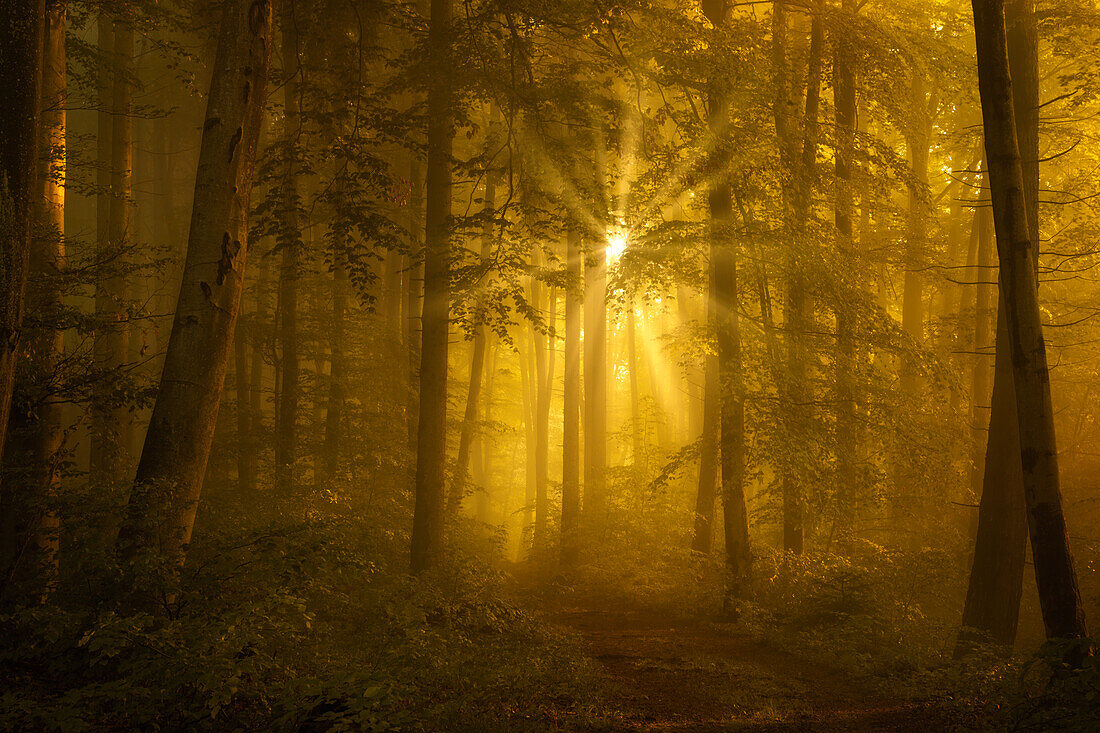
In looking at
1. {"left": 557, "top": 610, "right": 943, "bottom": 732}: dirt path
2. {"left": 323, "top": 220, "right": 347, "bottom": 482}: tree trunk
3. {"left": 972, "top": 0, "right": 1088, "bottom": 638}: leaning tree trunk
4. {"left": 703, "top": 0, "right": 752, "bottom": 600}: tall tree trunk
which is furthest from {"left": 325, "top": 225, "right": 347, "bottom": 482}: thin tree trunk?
{"left": 972, "top": 0, "right": 1088, "bottom": 638}: leaning tree trunk

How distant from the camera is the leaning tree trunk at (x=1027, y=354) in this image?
6.93 metres

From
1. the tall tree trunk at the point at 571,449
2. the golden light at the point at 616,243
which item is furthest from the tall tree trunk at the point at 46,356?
the tall tree trunk at the point at 571,449

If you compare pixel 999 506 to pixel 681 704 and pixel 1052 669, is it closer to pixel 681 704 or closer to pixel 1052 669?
pixel 1052 669

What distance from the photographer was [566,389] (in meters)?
18.2

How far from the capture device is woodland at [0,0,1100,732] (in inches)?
213

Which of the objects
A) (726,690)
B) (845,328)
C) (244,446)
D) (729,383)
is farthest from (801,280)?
(244,446)

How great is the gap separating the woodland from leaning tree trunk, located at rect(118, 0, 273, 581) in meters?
0.04

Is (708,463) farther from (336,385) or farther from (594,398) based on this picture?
(336,385)

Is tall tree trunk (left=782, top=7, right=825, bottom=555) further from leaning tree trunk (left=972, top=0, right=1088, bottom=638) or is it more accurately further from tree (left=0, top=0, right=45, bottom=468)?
tree (left=0, top=0, right=45, bottom=468)

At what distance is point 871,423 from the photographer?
38.1 feet

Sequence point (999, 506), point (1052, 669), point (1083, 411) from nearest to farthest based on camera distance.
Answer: point (1052, 669) < point (999, 506) < point (1083, 411)

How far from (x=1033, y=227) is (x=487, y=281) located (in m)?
7.93

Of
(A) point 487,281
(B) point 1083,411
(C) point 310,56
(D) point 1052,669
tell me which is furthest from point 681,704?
(B) point 1083,411

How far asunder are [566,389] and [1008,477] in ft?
35.7
